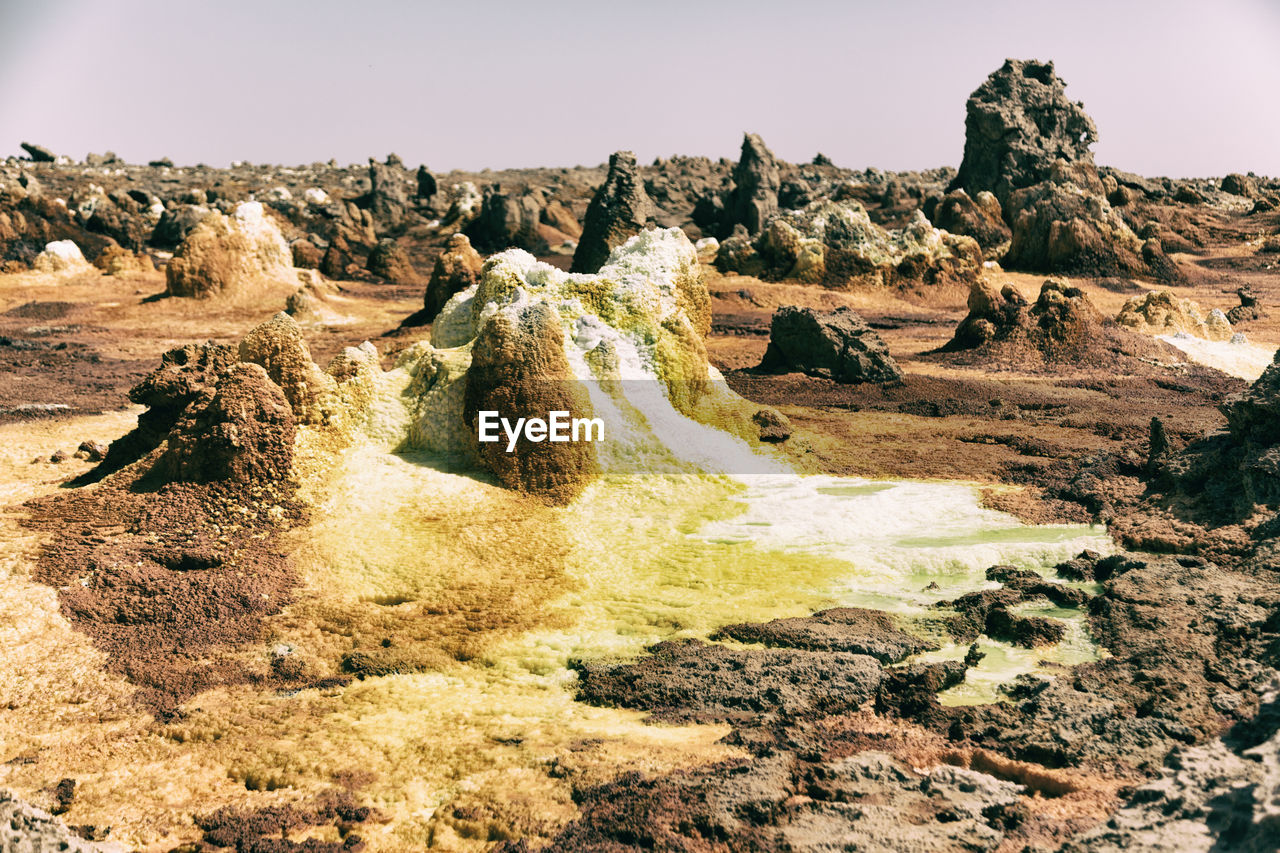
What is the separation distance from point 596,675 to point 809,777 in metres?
1.88

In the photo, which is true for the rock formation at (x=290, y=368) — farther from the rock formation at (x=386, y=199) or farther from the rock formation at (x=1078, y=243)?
the rock formation at (x=386, y=199)

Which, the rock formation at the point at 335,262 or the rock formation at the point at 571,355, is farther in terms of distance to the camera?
the rock formation at the point at 335,262

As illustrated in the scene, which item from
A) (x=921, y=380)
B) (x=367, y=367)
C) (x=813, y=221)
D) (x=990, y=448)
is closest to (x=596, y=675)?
(x=367, y=367)

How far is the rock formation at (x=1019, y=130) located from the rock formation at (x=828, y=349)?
26024mm

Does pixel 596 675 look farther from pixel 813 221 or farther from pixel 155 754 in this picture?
pixel 813 221

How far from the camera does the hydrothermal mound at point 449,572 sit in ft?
16.9

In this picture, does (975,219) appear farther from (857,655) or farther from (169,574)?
(169,574)

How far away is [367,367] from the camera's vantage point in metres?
10.3

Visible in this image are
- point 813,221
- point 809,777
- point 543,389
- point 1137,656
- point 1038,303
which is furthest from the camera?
point 813,221

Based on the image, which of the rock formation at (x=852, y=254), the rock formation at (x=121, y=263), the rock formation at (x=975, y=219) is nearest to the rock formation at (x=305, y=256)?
the rock formation at (x=121, y=263)

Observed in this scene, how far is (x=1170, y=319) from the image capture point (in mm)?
21703

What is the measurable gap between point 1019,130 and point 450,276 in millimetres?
28845

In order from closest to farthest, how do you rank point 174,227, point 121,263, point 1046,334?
point 1046,334, point 121,263, point 174,227

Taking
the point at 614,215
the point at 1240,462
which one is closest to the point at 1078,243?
the point at 614,215
